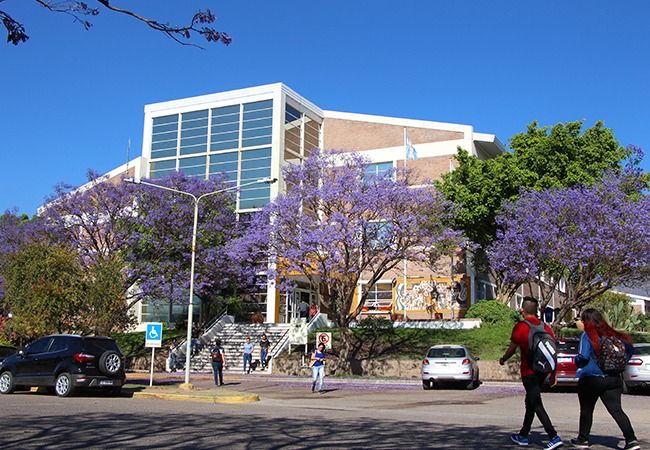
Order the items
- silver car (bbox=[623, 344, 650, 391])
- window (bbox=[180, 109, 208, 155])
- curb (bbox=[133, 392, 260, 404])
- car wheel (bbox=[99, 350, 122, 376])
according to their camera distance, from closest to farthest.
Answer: curb (bbox=[133, 392, 260, 404]), car wheel (bbox=[99, 350, 122, 376]), silver car (bbox=[623, 344, 650, 391]), window (bbox=[180, 109, 208, 155])

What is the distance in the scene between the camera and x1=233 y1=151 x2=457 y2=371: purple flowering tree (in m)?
27.9

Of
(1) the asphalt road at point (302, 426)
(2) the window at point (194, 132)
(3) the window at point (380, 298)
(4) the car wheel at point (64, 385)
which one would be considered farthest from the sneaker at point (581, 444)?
(2) the window at point (194, 132)

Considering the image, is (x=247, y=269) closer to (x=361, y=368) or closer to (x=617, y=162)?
(x=361, y=368)

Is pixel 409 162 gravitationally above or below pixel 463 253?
above

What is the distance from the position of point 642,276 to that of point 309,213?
14483 mm

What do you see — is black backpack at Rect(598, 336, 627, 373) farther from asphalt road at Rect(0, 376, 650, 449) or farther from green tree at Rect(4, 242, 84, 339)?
green tree at Rect(4, 242, 84, 339)

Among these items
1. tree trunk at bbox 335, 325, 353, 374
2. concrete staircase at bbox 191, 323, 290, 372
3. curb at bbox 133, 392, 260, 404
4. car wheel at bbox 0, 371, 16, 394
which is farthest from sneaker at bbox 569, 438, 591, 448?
concrete staircase at bbox 191, 323, 290, 372

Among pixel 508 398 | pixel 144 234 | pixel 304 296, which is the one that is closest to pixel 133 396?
pixel 508 398

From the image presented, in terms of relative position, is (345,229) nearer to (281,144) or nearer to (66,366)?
(66,366)

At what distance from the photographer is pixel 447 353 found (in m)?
22.9

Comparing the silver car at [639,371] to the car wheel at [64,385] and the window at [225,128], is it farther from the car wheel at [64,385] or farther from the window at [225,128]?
the window at [225,128]

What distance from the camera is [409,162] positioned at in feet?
140

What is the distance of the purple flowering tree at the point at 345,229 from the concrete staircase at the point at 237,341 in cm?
665

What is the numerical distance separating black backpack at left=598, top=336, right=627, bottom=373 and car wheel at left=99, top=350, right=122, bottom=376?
13.3 metres
